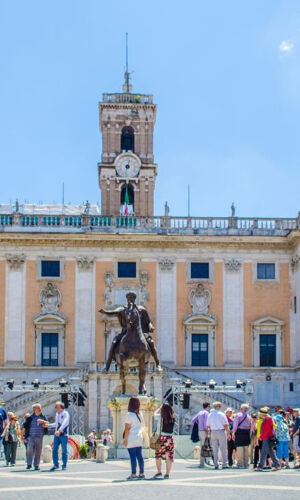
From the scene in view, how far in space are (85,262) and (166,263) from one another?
13.9ft

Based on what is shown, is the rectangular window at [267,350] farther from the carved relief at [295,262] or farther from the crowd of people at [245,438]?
the crowd of people at [245,438]

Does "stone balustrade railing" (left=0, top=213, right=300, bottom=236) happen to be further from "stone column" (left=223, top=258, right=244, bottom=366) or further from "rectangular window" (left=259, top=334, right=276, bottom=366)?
"rectangular window" (left=259, top=334, right=276, bottom=366)

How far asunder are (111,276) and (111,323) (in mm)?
2451

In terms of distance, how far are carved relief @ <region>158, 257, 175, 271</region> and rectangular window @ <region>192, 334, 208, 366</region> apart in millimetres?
3762

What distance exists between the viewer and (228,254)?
53469mm

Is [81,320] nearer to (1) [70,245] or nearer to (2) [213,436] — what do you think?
(1) [70,245]

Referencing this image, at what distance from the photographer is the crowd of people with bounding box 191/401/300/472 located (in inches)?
912

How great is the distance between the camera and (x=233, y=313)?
174 feet

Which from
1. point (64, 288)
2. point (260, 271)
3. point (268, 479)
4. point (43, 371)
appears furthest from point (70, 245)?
point (268, 479)

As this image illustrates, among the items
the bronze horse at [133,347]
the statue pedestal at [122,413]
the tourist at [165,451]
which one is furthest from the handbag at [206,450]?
the tourist at [165,451]

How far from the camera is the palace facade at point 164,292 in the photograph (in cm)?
5197

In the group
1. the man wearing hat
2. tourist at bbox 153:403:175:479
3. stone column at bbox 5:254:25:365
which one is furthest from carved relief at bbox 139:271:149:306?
tourist at bbox 153:403:175:479

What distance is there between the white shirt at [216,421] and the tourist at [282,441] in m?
2.06

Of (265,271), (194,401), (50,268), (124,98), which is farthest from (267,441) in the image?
(124,98)
